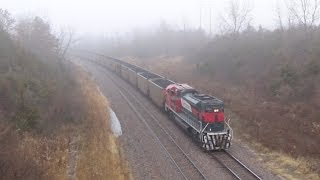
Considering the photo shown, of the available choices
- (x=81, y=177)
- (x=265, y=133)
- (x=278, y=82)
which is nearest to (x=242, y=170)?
(x=265, y=133)

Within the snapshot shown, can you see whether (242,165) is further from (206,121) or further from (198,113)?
(198,113)

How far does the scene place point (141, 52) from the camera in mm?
86875

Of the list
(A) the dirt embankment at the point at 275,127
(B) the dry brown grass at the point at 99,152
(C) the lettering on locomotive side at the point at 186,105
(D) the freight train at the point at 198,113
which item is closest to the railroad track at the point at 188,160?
(D) the freight train at the point at 198,113

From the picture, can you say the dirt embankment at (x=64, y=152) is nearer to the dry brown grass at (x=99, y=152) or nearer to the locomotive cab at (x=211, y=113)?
the dry brown grass at (x=99, y=152)

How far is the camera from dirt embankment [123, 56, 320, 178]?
782 inches

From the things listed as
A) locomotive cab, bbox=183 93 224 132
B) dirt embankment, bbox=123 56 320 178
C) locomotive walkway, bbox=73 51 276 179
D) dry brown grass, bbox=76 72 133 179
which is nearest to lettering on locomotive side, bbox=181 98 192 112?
locomotive cab, bbox=183 93 224 132

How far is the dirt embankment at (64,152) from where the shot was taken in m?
14.7

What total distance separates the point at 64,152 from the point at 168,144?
19.7ft

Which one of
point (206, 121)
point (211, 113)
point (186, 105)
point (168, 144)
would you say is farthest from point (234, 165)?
point (186, 105)

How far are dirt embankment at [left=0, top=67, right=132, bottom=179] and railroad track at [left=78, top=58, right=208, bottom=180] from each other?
2.47 m

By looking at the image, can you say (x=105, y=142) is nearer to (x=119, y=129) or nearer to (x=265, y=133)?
(x=119, y=129)

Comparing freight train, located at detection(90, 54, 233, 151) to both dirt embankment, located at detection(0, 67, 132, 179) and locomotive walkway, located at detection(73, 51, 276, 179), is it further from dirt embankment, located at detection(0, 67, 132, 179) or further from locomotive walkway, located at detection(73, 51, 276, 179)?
dirt embankment, located at detection(0, 67, 132, 179)

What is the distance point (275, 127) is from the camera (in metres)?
24.5

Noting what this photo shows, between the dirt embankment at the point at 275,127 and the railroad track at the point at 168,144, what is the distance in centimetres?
379
